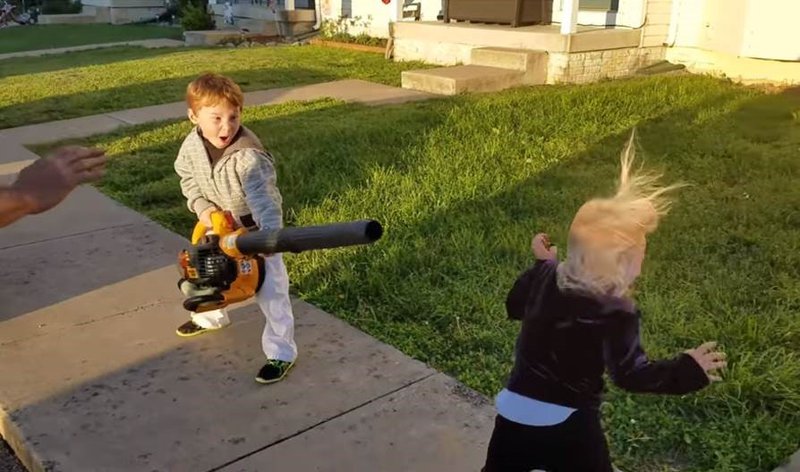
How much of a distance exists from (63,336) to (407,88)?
6.98 meters

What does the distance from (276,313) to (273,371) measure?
25 cm

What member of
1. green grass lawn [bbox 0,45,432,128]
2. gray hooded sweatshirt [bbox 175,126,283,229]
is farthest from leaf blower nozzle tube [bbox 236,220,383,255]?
green grass lawn [bbox 0,45,432,128]

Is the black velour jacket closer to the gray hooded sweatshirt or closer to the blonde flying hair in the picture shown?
the blonde flying hair

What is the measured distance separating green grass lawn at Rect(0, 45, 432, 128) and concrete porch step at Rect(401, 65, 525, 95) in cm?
78

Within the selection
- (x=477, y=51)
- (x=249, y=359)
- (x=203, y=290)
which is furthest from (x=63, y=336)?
(x=477, y=51)

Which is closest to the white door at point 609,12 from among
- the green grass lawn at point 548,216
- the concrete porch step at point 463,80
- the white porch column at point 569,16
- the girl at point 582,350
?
the white porch column at point 569,16

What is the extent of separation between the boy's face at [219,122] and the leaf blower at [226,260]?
34 cm

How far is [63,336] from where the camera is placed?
376 centimetres

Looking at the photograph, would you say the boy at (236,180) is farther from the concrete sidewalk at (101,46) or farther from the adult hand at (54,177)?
the concrete sidewalk at (101,46)

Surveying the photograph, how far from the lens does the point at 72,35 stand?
2275 cm

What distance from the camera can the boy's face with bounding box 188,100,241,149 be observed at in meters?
3.12

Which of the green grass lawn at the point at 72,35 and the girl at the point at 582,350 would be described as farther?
the green grass lawn at the point at 72,35

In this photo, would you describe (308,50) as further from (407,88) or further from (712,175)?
(712,175)

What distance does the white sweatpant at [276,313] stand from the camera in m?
3.30
